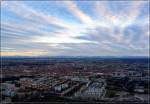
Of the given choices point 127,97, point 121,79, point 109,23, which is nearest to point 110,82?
point 121,79

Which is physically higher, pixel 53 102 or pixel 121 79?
pixel 121 79

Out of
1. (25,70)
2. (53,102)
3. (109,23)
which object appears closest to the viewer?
(53,102)

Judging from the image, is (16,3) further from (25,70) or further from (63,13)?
(25,70)

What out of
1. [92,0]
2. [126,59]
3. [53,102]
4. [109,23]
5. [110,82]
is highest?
[92,0]

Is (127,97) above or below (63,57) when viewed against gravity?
below

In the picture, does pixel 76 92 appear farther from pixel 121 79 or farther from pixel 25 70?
pixel 25 70

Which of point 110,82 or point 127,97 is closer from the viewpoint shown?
point 127,97

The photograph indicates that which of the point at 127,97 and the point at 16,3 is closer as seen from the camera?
the point at 16,3

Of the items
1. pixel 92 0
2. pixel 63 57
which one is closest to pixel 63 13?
pixel 92 0

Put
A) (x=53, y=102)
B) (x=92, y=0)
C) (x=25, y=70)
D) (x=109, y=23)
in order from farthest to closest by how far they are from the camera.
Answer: (x=25, y=70) < (x=109, y=23) < (x=53, y=102) < (x=92, y=0)
